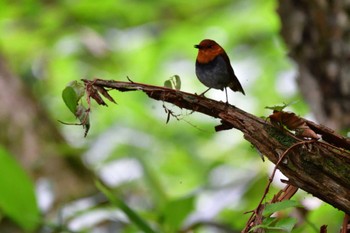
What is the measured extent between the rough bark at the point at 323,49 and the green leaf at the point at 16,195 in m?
0.82

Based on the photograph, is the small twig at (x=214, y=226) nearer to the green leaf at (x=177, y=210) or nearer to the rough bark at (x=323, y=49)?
the green leaf at (x=177, y=210)

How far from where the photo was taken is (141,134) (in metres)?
2.67

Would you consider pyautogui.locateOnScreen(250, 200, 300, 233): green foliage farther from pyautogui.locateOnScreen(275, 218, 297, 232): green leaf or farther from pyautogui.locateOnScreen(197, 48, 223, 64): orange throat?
pyautogui.locateOnScreen(197, 48, 223, 64): orange throat

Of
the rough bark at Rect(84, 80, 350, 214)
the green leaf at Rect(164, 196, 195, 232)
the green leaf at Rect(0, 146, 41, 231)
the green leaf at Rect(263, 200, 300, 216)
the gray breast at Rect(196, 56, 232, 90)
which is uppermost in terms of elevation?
the green leaf at Rect(0, 146, 41, 231)

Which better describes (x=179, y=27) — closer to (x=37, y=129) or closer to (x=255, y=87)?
(x=255, y=87)

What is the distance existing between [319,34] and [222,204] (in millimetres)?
517

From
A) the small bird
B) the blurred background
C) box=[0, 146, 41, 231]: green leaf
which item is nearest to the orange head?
the small bird

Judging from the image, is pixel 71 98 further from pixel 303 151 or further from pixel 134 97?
pixel 134 97

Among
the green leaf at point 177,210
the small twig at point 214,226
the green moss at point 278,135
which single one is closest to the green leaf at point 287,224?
the green moss at point 278,135

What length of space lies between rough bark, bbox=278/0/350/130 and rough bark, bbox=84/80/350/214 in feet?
2.97

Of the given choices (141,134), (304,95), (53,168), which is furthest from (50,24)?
(304,95)

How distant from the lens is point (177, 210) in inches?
46.9

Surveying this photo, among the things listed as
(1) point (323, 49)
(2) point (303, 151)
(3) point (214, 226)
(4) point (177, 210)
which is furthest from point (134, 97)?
(2) point (303, 151)

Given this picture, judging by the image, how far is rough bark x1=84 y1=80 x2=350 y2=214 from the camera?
74 cm
